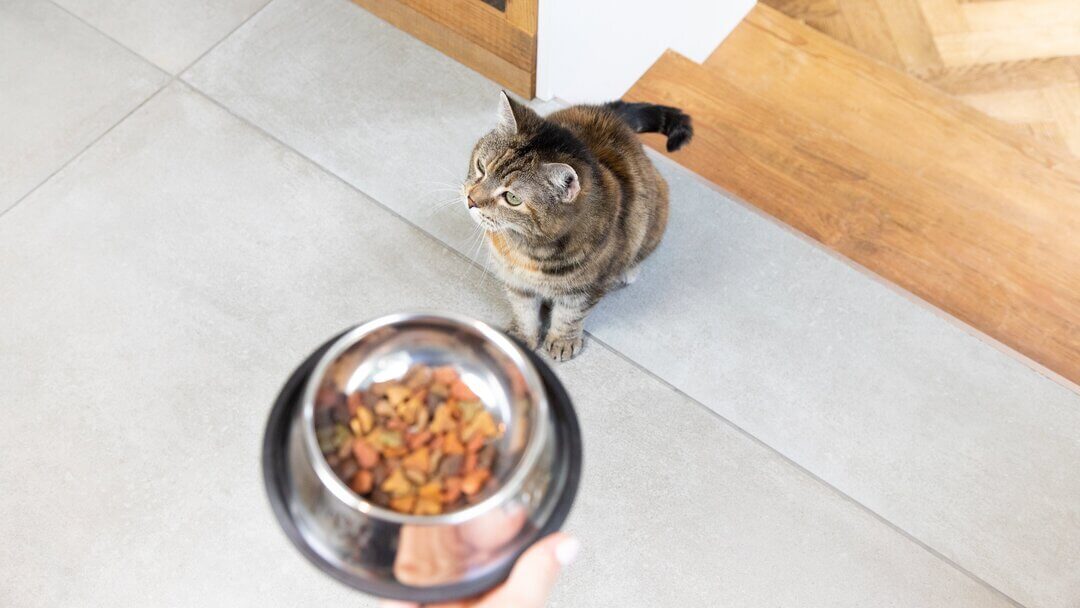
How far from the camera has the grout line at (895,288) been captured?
5.49 feet

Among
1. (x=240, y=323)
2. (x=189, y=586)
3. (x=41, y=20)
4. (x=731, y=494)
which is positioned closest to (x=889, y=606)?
(x=731, y=494)

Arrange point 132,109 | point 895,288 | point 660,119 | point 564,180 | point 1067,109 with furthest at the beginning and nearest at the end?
point 1067,109, point 132,109, point 895,288, point 660,119, point 564,180

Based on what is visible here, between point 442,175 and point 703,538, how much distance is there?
0.88 metres

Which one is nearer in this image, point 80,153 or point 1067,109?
point 80,153

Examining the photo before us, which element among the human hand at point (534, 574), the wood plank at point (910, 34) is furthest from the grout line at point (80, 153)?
the wood plank at point (910, 34)

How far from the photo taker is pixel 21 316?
5.27 feet

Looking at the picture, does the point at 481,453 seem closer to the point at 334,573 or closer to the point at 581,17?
the point at 334,573

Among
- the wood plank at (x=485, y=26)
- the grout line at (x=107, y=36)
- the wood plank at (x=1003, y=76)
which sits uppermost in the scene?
the wood plank at (x=485, y=26)

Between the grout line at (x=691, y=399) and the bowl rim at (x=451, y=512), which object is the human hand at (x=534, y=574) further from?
the grout line at (x=691, y=399)

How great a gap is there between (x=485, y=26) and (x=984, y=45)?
1.48m

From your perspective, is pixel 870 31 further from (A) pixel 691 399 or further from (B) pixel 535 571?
(B) pixel 535 571

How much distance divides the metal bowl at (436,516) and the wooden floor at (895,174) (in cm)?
124

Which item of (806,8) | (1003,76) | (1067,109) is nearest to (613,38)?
(806,8)

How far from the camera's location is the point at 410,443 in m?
0.79
